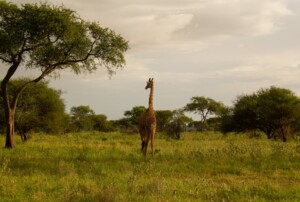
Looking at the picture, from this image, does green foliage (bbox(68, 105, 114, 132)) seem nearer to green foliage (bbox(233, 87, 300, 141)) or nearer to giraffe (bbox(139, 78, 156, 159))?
green foliage (bbox(233, 87, 300, 141))

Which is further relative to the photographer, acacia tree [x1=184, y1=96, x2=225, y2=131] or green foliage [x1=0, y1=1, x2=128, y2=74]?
acacia tree [x1=184, y1=96, x2=225, y2=131]

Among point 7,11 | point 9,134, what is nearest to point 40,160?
point 9,134

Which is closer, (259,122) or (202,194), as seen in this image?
(202,194)

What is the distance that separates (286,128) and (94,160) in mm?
25958

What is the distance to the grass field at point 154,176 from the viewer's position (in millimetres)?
8727

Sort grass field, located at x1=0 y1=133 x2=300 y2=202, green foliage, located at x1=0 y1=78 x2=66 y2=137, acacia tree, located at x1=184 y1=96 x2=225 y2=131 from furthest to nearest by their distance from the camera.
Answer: acacia tree, located at x1=184 y1=96 x2=225 y2=131
green foliage, located at x1=0 y1=78 x2=66 y2=137
grass field, located at x1=0 y1=133 x2=300 y2=202

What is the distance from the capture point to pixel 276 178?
39.9ft

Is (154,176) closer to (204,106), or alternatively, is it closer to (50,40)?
(50,40)

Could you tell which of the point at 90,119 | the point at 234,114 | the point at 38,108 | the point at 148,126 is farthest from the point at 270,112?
the point at 90,119

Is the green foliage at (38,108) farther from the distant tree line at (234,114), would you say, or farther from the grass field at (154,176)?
the grass field at (154,176)

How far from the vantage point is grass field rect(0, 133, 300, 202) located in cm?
873

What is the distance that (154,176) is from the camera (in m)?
11.7

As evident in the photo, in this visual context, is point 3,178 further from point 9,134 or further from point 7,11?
point 7,11

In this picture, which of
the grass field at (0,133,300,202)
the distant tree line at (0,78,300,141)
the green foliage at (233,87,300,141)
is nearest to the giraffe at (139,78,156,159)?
the grass field at (0,133,300,202)
